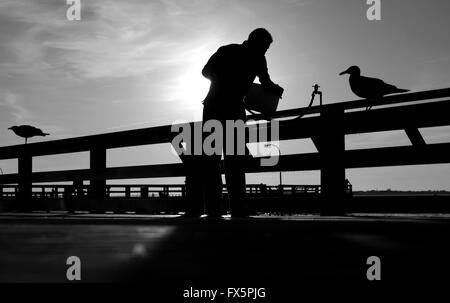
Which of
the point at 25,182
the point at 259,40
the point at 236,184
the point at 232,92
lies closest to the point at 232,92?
the point at 232,92

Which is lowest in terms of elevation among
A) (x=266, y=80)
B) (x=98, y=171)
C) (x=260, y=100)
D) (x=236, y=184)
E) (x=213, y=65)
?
(x=236, y=184)

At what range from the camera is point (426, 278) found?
3.80 feet

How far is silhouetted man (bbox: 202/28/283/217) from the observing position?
5.01 metres

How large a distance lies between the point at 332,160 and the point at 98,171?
350 cm

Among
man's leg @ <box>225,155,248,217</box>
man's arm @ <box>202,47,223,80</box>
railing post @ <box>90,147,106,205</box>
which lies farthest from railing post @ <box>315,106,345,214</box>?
railing post @ <box>90,147,106,205</box>

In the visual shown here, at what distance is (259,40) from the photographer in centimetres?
495

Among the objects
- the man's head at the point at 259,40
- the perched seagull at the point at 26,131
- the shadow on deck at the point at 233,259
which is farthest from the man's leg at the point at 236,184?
the perched seagull at the point at 26,131

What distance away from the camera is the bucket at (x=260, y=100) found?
5344 millimetres

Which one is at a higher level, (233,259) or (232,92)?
(232,92)

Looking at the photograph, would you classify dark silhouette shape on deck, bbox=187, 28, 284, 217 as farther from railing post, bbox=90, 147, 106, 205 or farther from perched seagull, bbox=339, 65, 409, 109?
perched seagull, bbox=339, 65, 409, 109

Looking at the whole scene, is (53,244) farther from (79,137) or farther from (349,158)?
(79,137)

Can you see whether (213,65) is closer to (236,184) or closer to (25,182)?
(236,184)
